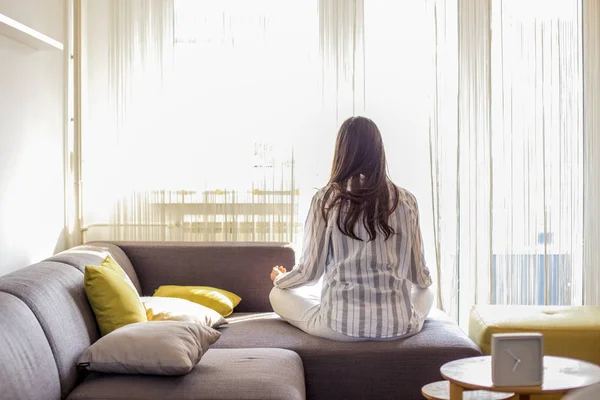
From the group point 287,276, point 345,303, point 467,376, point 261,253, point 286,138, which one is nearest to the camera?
point 467,376

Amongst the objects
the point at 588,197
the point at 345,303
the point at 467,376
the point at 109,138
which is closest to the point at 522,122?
A: the point at 588,197

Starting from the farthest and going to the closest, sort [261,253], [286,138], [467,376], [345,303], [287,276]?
[286,138] → [261,253] → [287,276] → [345,303] → [467,376]

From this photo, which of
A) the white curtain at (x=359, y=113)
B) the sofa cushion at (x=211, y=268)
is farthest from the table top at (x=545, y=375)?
the white curtain at (x=359, y=113)

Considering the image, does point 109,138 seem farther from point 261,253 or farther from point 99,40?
point 261,253

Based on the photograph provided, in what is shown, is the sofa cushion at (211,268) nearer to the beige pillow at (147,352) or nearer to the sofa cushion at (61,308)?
the sofa cushion at (61,308)

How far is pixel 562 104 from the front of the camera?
472 cm

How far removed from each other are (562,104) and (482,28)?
1.96 ft

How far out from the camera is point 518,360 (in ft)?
7.84

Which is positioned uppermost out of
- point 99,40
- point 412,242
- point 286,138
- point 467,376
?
point 99,40

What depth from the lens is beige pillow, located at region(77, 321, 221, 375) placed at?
2.68 meters

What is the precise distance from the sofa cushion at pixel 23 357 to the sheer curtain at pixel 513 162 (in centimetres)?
259

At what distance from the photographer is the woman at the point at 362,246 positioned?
3354 millimetres

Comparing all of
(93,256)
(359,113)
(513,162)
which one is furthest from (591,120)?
(93,256)

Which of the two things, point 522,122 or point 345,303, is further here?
point 522,122
